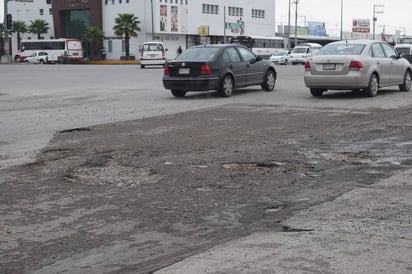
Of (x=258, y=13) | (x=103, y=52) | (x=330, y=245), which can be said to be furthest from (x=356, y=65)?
(x=258, y=13)

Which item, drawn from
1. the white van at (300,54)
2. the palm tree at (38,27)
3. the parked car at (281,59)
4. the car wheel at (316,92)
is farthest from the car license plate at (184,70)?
the palm tree at (38,27)

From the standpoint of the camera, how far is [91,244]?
492 cm

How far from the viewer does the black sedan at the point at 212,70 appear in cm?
1734

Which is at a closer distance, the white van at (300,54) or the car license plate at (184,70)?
the car license plate at (184,70)

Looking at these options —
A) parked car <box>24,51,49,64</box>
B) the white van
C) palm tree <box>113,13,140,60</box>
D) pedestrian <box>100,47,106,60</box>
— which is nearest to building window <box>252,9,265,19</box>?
palm tree <box>113,13,140,60</box>

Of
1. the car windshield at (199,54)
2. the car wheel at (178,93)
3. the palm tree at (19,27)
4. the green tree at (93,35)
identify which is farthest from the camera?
the palm tree at (19,27)

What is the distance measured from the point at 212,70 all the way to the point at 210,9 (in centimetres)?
7232

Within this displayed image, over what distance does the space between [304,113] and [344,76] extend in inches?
132

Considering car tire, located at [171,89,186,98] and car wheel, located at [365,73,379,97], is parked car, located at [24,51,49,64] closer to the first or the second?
car tire, located at [171,89,186,98]

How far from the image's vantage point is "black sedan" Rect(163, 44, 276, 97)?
17.3 metres

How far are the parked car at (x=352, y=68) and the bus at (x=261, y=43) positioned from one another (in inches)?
1918

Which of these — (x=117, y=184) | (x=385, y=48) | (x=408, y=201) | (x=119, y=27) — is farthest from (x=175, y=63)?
(x=119, y=27)

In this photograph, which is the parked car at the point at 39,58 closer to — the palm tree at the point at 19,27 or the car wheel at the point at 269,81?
the palm tree at the point at 19,27

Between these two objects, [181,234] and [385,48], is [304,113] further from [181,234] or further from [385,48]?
[181,234]
